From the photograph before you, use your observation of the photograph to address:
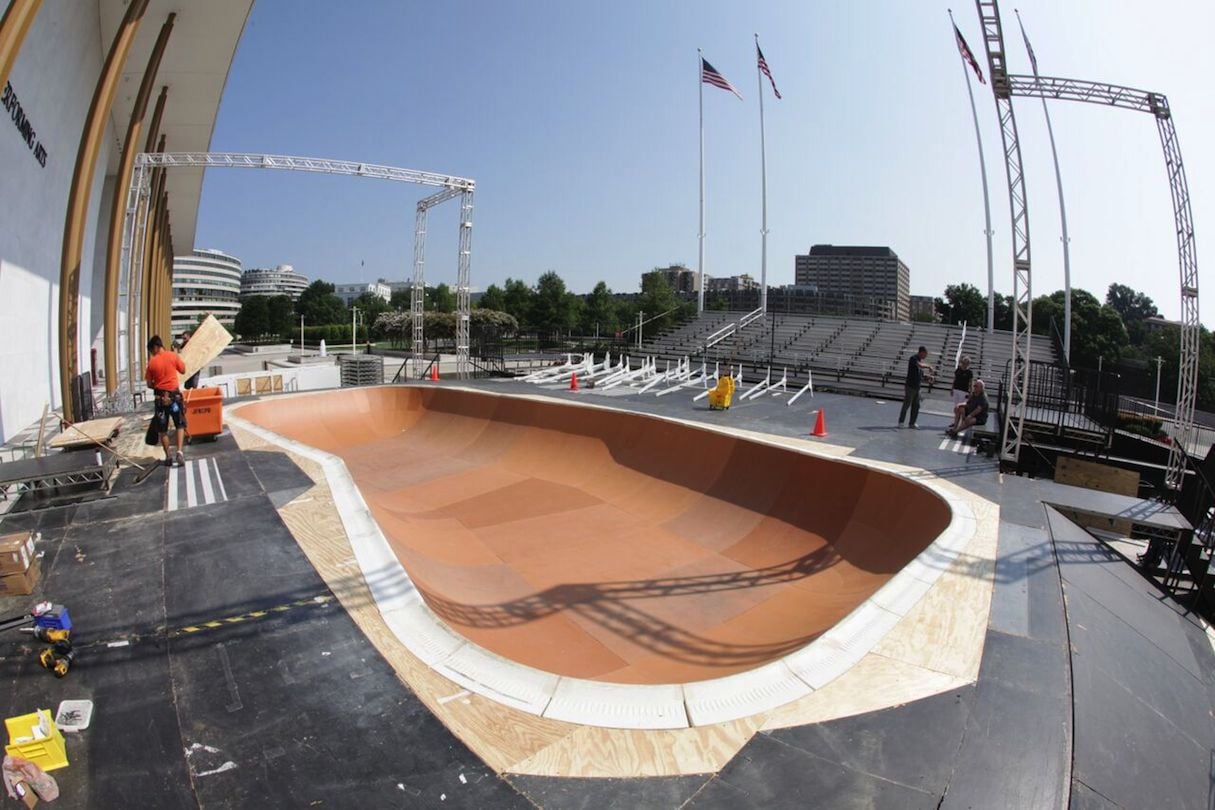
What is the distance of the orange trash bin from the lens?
32.6 ft

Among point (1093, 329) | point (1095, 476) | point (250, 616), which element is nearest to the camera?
point (250, 616)

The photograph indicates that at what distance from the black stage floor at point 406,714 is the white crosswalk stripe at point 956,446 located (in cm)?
501

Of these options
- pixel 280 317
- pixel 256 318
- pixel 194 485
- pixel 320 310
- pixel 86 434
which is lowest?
pixel 194 485

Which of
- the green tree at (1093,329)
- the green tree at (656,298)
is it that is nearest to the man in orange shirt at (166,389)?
the green tree at (656,298)

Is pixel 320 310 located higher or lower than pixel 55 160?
higher

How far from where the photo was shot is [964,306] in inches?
2911

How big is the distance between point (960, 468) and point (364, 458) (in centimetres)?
1272

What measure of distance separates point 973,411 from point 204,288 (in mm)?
187819

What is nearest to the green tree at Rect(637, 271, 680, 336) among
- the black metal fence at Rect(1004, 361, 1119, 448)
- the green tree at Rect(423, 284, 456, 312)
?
the green tree at Rect(423, 284, 456, 312)

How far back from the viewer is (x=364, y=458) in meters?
14.2

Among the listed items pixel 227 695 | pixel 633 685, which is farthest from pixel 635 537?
pixel 227 695

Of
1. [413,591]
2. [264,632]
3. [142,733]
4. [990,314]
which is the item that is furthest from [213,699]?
[990,314]

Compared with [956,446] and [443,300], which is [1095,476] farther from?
[443,300]

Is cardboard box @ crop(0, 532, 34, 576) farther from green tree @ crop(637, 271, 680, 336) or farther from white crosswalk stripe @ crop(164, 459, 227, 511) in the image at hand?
green tree @ crop(637, 271, 680, 336)
